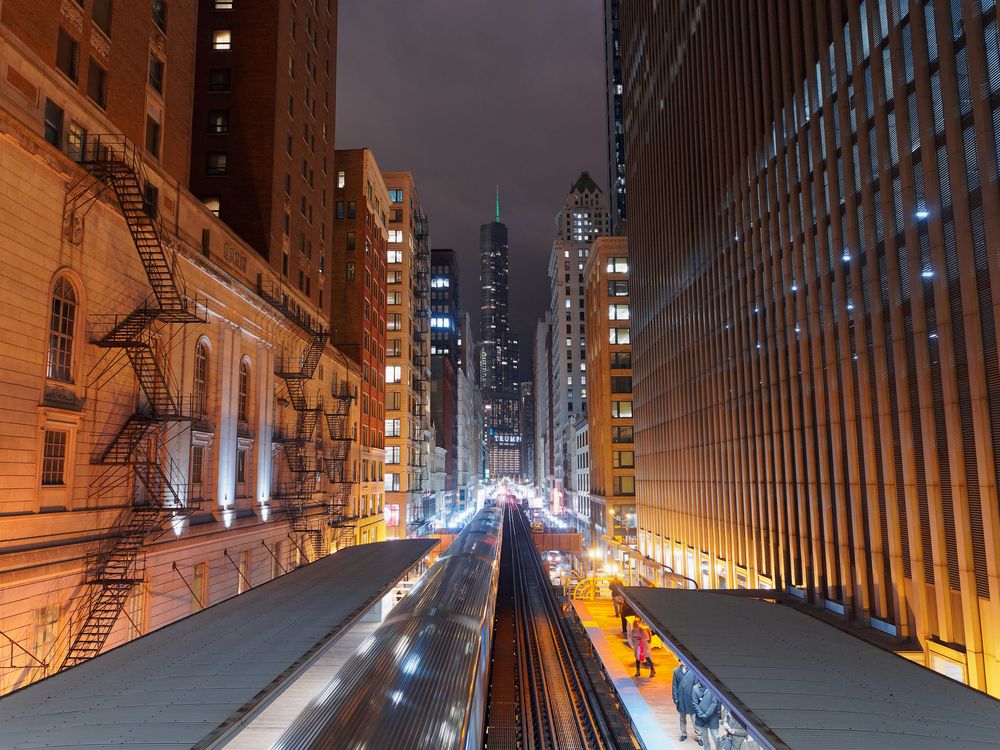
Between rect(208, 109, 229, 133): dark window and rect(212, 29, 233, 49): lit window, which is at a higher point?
rect(212, 29, 233, 49): lit window

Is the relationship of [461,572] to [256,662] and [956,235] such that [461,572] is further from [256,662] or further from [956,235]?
[956,235]

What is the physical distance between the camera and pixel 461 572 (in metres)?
28.3

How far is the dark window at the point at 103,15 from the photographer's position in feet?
84.9

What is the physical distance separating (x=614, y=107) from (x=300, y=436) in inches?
4691

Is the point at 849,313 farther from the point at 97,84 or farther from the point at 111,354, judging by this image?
the point at 97,84

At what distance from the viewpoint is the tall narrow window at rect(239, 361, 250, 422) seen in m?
36.3

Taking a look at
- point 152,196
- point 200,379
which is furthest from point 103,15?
point 200,379

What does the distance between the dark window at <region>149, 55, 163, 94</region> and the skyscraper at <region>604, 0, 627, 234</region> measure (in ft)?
339

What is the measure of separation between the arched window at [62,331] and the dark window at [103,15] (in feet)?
38.8

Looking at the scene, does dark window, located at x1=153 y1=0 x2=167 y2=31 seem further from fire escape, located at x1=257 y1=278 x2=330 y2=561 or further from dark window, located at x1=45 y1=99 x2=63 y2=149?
fire escape, located at x1=257 y1=278 x2=330 y2=561

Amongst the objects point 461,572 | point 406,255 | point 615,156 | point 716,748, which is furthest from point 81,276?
point 615,156

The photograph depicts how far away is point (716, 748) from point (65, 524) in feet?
63.9

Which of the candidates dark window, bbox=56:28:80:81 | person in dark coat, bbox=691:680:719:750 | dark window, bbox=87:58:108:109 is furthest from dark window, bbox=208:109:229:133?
person in dark coat, bbox=691:680:719:750

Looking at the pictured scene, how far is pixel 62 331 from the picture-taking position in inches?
823
